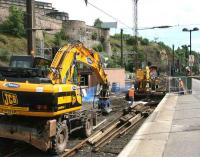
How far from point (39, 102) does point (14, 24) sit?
71322 mm

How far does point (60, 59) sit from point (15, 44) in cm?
6116

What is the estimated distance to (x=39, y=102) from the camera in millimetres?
14828

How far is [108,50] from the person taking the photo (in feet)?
432

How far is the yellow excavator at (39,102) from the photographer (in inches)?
584

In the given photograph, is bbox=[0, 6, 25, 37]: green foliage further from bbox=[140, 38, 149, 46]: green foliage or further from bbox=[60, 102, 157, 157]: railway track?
bbox=[140, 38, 149, 46]: green foliage

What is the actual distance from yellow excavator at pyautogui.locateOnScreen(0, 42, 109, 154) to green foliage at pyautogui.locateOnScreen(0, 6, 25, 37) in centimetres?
6636

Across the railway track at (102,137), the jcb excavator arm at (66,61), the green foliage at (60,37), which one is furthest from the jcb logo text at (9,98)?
the green foliage at (60,37)

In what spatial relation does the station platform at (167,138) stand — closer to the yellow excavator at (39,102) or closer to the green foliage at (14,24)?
the yellow excavator at (39,102)

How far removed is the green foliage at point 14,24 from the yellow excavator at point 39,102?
66.4m

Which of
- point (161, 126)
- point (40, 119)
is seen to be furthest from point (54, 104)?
point (161, 126)

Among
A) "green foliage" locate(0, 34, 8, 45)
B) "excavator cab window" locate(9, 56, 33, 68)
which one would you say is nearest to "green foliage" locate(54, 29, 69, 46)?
"green foliage" locate(0, 34, 8, 45)

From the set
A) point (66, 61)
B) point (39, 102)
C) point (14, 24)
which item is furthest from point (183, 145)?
point (14, 24)

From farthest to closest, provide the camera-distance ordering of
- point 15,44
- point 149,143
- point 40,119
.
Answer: point 15,44
point 40,119
point 149,143

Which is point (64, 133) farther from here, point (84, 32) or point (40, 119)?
point (84, 32)
